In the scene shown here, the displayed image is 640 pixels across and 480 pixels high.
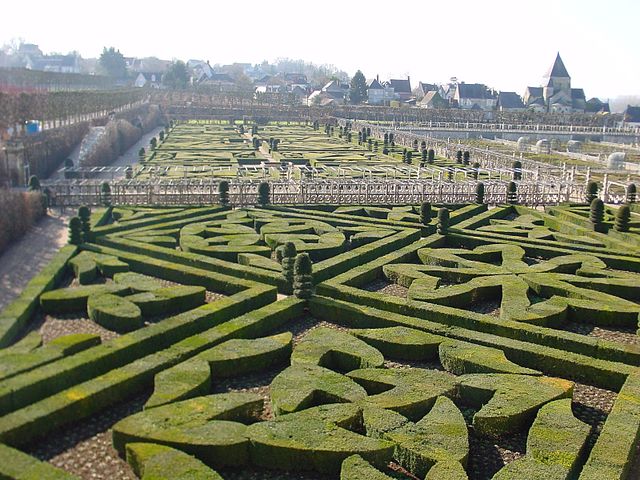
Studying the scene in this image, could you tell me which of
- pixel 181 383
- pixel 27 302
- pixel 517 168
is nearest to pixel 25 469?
pixel 181 383

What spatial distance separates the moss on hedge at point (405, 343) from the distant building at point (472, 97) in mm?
121275

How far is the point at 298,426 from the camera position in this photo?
10.3 metres

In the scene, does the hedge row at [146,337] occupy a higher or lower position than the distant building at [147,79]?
lower

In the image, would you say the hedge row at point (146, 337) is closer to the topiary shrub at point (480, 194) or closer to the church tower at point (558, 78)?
the topiary shrub at point (480, 194)

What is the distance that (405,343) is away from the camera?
13617mm

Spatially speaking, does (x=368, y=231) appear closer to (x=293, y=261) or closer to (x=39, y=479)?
(x=293, y=261)

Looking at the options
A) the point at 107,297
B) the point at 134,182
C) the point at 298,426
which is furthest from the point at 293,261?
the point at 134,182

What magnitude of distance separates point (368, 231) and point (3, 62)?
160717 mm

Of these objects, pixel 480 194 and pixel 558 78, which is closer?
pixel 480 194

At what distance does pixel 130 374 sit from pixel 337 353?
14.0 ft

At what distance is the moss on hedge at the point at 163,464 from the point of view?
883cm

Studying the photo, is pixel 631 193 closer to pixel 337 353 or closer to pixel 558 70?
pixel 337 353

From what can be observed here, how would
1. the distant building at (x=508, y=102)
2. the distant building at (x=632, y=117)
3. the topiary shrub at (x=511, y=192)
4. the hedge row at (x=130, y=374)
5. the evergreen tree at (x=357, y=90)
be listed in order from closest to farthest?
1. the hedge row at (x=130, y=374)
2. the topiary shrub at (x=511, y=192)
3. the distant building at (x=632, y=117)
4. the evergreen tree at (x=357, y=90)
5. the distant building at (x=508, y=102)

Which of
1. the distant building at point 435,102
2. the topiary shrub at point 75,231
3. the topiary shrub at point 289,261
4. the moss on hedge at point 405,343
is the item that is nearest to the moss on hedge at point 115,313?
the topiary shrub at point 289,261
